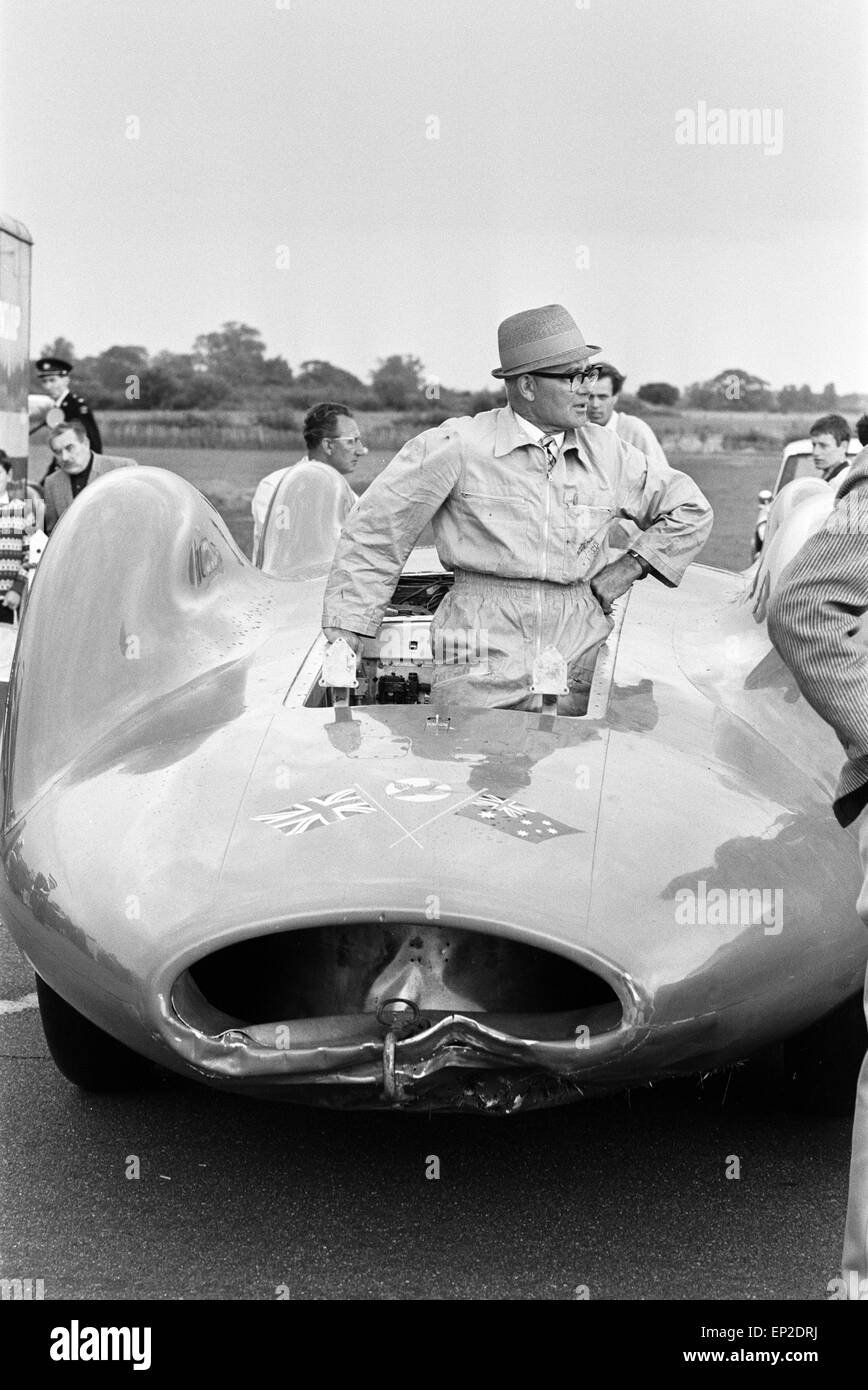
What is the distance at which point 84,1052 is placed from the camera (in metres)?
3.21

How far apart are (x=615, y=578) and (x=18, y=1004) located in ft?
6.22

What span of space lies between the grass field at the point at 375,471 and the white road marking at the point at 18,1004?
6.02 meters

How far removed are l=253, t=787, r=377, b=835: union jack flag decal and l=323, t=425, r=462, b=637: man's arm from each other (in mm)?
854

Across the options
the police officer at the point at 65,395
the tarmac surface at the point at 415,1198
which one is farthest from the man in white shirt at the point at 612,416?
the tarmac surface at the point at 415,1198

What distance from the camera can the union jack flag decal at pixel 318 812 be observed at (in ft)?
8.14

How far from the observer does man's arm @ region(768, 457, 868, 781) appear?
211 cm

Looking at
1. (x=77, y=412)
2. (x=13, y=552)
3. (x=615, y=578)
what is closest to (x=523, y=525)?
(x=615, y=578)

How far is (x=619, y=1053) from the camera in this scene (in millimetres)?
2322

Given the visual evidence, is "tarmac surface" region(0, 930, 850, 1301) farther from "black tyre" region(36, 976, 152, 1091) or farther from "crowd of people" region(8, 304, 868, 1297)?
"crowd of people" region(8, 304, 868, 1297)

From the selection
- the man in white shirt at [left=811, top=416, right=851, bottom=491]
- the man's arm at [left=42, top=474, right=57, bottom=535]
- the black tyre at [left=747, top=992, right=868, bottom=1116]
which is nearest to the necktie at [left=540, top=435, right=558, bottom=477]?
the black tyre at [left=747, top=992, right=868, bottom=1116]

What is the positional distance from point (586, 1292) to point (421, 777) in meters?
0.90

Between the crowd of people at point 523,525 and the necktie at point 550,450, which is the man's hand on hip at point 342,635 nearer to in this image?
the crowd of people at point 523,525
